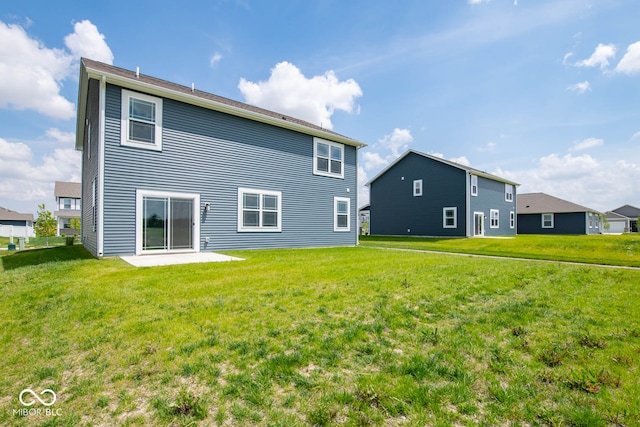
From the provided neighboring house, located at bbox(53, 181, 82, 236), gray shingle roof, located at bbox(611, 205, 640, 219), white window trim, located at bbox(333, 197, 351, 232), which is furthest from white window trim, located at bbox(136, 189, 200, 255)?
gray shingle roof, located at bbox(611, 205, 640, 219)

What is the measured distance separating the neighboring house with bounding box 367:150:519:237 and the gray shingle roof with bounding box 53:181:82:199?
42.0 meters

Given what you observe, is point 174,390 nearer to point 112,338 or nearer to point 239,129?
point 112,338

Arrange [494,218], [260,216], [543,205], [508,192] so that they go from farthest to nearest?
[543,205] → [508,192] → [494,218] → [260,216]

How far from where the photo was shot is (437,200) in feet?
79.1

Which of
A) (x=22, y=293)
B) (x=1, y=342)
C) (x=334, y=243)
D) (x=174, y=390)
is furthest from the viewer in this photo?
(x=334, y=243)

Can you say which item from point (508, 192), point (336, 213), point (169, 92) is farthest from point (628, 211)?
point (169, 92)

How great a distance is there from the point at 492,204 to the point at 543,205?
12664 mm

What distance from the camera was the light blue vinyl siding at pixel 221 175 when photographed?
924 cm

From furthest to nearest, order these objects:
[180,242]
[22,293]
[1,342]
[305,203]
Result: [305,203], [180,242], [22,293], [1,342]

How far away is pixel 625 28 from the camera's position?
9695 mm

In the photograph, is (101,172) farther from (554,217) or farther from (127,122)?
(554,217)

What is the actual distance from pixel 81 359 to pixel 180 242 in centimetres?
798

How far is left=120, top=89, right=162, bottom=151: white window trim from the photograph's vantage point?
9344 millimetres

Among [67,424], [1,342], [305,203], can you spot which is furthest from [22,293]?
[305,203]
